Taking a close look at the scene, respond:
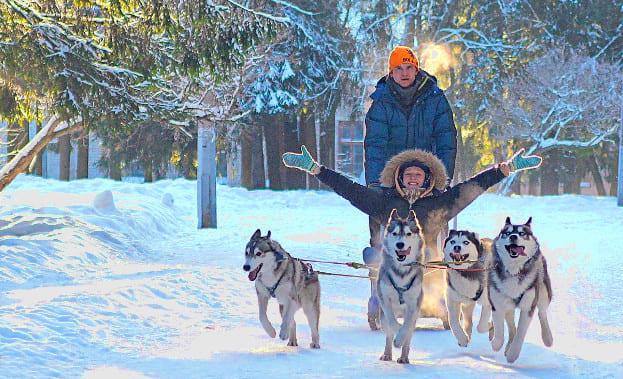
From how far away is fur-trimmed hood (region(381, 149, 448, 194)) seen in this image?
7691mm

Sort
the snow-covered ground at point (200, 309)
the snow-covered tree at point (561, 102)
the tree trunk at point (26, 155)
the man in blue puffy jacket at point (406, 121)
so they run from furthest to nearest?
the snow-covered tree at point (561, 102), the tree trunk at point (26, 155), the man in blue puffy jacket at point (406, 121), the snow-covered ground at point (200, 309)

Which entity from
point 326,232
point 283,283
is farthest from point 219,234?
point 283,283

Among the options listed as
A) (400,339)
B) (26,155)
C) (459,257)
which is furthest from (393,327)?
(26,155)

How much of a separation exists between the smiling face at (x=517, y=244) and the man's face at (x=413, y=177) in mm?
1413

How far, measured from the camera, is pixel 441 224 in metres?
7.86

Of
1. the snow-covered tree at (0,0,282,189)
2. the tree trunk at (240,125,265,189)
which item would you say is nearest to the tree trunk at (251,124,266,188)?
the tree trunk at (240,125,265,189)

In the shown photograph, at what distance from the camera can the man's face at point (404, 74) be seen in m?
8.20

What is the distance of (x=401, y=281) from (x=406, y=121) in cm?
226

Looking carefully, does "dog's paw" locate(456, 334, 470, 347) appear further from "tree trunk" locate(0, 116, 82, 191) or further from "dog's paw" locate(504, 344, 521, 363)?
"tree trunk" locate(0, 116, 82, 191)

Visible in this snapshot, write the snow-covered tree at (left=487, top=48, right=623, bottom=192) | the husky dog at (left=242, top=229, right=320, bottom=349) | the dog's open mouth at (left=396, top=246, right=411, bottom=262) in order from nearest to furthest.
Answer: the dog's open mouth at (left=396, top=246, right=411, bottom=262)
the husky dog at (left=242, top=229, right=320, bottom=349)
the snow-covered tree at (left=487, top=48, right=623, bottom=192)

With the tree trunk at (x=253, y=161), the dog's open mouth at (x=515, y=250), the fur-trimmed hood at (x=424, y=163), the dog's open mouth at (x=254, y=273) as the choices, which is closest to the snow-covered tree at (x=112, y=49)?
the fur-trimmed hood at (x=424, y=163)

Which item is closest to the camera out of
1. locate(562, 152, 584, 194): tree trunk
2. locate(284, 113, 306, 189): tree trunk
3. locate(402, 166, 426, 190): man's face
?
locate(402, 166, 426, 190): man's face

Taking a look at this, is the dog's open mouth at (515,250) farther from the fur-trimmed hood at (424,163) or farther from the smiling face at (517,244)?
the fur-trimmed hood at (424,163)

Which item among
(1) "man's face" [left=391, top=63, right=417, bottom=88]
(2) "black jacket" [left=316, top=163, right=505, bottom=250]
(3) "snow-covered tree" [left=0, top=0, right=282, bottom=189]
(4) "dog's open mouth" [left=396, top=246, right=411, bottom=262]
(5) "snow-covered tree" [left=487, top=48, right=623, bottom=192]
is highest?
(5) "snow-covered tree" [left=487, top=48, right=623, bottom=192]
